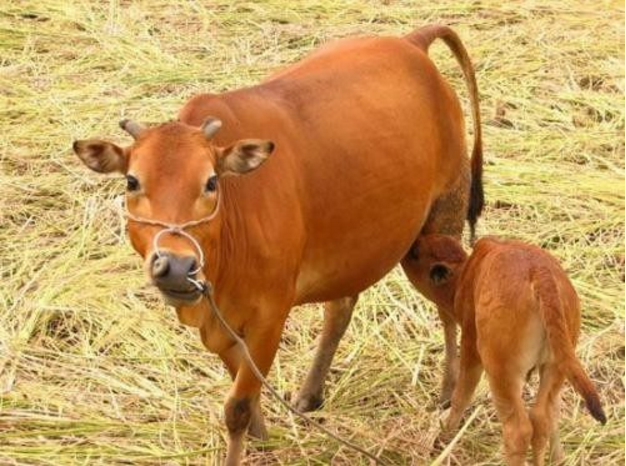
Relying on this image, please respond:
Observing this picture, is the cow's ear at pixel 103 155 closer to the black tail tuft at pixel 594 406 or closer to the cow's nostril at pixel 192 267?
the cow's nostril at pixel 192 267

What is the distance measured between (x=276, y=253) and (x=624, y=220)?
3270mm

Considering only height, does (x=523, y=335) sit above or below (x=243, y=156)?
below

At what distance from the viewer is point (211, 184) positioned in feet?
14.0

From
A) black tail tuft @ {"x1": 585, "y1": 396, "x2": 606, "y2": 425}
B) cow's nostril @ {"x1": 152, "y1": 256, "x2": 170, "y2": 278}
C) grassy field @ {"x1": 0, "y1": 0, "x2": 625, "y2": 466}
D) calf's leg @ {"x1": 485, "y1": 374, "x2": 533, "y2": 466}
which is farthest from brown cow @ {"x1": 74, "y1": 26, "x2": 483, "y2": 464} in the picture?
black tail tuft @ {"x1": 585, "y1": 396, "x2": 606, "y2": 425}

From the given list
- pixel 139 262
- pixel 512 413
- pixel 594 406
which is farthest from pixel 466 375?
pixel 139 262

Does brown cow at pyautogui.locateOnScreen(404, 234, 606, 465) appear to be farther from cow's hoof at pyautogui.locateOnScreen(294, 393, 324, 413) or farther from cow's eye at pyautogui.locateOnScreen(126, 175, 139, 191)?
cow's eye at pyautogui.locateOnScreen(126, 175, 139, 191)

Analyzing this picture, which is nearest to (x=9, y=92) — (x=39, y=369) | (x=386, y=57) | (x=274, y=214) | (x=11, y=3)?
(x=11, y=3)

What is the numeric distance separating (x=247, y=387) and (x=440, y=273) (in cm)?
101

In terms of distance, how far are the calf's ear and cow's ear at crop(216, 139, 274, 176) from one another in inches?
48.4

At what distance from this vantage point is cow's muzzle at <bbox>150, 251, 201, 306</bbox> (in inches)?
158

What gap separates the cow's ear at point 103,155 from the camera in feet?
14.2

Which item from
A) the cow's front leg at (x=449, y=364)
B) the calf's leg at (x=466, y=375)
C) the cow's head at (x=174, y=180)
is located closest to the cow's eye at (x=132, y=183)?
the cow's head at (x=174, y=180)

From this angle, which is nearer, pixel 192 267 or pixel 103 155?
pixel 192 267

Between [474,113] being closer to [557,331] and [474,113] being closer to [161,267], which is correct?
[557,331]
